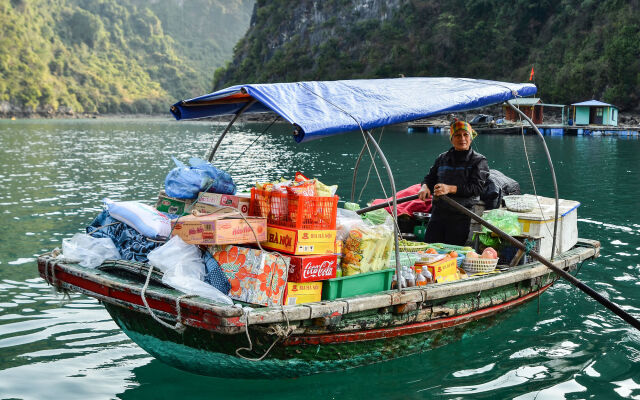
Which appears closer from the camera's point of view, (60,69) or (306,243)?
(306,243)

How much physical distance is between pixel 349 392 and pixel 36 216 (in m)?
10.9

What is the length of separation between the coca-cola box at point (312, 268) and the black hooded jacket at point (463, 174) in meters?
2.72

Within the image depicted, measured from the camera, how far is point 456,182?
7.32 m

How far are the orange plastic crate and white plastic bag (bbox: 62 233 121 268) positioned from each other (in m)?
1.56

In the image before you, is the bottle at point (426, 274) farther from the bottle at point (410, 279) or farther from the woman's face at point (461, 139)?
the woman's face at point (461, 139)

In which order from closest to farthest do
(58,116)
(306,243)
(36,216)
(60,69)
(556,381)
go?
(306,243), (556,381), (36,216), (58,116), (60,69)

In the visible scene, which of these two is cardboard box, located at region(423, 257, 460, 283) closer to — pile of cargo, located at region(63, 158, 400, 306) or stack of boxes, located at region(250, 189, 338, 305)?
pile of cargo, located at region(63, 158, 400, 306)

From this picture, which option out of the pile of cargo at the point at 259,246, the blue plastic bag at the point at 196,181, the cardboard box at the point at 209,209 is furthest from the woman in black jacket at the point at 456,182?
the cardboard box at the point at 209,209

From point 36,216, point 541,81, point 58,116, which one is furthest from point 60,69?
point 36,216

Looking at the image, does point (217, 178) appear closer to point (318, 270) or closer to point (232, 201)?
point (232, 201)

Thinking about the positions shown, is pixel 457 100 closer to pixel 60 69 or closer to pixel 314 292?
pixel 314 292

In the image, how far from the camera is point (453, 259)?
6.28m

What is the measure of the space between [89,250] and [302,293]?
2153mm

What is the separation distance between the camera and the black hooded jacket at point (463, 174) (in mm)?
7215
